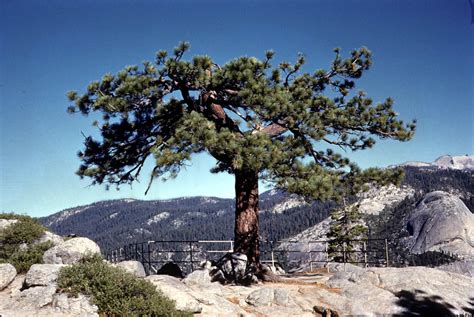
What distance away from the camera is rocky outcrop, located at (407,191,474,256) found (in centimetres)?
11581

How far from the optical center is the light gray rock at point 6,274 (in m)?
10.1

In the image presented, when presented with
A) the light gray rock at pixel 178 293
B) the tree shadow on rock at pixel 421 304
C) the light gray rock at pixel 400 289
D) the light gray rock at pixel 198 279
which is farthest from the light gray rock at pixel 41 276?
the tree shadow on rock at pixel 421 304

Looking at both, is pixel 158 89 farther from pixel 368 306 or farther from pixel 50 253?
pixel 368 306

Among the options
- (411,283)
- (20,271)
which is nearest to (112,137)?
(20,271)

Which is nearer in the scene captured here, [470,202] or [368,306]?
[368,306]

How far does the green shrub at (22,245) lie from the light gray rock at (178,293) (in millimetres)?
3372

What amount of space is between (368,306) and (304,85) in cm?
868

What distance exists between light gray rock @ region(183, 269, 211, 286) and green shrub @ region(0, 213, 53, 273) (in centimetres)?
422

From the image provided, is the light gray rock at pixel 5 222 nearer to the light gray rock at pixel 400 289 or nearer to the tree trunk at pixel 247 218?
the tree trunk at pixel 247 218

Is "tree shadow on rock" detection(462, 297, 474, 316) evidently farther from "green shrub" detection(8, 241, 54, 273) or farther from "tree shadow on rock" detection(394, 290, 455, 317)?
"green shrub" detection(8, 241, 54, 273)

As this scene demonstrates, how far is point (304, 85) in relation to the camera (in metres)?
16.6

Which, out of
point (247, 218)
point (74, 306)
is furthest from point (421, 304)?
point (74, 306)

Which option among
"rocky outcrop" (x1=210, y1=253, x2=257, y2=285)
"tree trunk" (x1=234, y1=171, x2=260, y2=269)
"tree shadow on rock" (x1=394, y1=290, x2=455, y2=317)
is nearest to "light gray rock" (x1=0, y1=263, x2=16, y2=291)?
"rocky outcrop" (x1=210, y1=253, x2=257, y2=285)

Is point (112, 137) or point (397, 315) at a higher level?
point (112, 137)
